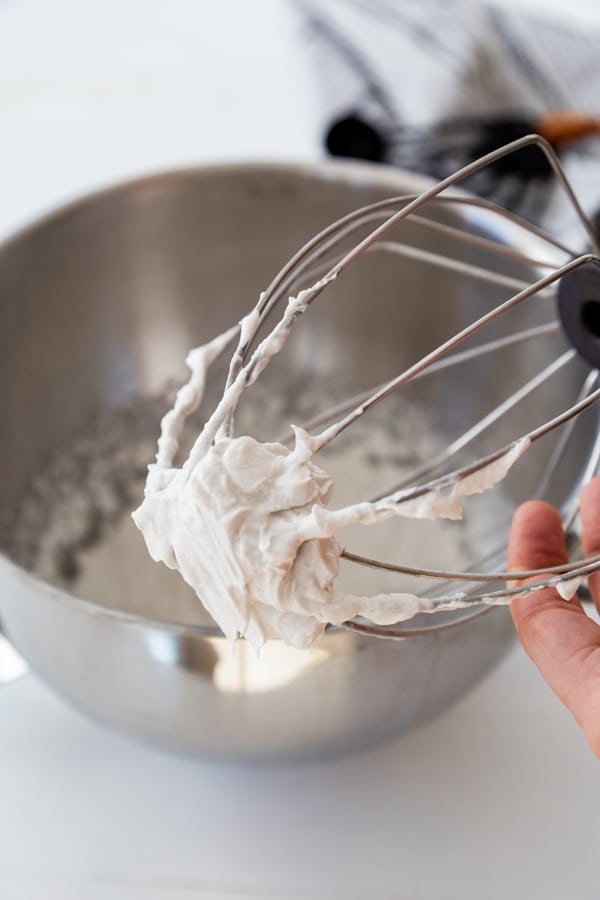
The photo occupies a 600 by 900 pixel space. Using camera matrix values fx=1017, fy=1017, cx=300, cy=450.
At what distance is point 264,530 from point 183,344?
1.27 feet

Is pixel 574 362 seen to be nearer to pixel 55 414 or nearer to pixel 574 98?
pixel 55 414

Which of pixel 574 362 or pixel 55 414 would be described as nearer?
pixel 574 362

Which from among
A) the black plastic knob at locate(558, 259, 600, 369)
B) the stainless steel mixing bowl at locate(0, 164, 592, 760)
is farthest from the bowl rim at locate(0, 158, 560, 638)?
the black plastic knob at locate(558, 259, 600, 369)

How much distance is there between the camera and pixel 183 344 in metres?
0.68

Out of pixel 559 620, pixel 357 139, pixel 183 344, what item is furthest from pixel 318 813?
pixel 357 139

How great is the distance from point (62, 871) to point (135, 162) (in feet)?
2.04

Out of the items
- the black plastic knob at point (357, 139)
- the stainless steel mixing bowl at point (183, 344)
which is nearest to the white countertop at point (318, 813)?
the stainless steel mixing bowl at point (183, 344)

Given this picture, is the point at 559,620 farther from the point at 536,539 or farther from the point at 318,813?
the point at 318,813

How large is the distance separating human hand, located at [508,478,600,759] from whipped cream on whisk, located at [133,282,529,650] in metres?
0.08

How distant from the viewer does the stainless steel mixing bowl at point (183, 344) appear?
0.41 meters

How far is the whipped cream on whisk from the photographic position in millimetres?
305

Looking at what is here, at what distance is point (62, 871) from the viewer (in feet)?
1.47

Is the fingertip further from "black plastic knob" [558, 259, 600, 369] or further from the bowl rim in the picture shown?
the bowl rim

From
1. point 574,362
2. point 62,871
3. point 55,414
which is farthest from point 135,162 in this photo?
point 62,871
